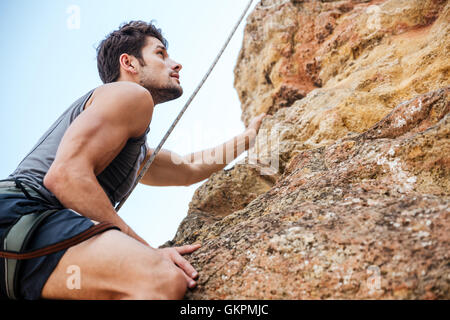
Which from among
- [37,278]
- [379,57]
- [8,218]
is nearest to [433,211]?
[37,278]

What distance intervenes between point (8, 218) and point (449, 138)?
273 centimetres

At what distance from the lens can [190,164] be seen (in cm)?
473

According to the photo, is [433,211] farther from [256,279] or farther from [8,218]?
[8,218]

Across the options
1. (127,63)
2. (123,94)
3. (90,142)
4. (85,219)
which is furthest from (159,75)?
(85,219)

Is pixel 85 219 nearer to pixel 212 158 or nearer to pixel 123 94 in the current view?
pixel 123 94

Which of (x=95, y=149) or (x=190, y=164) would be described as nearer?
(x=95, y=149)

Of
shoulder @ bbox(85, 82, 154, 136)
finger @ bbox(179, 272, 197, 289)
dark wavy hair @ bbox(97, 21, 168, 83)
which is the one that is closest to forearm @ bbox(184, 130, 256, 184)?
dark wavy hair @ bbox(97, 21, 168, 83)

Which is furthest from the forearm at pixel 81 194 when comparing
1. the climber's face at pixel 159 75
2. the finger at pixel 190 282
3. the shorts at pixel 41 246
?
the climber's face at pixel 159 75

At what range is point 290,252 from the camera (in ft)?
5.87

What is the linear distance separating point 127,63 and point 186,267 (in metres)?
2.33

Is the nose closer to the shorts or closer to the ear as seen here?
the ear

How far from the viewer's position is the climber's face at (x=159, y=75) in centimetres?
335

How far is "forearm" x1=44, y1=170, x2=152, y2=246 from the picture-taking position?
6.31 feet

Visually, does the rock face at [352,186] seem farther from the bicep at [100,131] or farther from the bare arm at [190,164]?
the bicep at [100,131]
